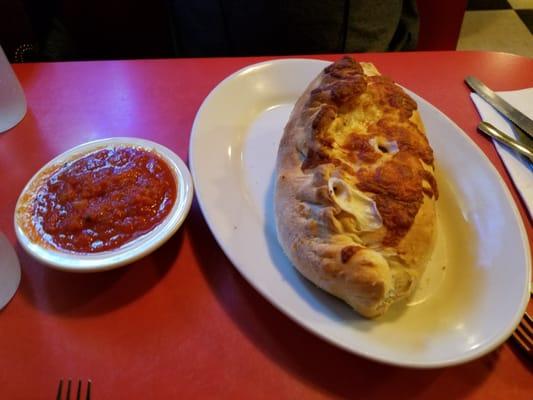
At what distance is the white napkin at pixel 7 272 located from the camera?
3.06ft

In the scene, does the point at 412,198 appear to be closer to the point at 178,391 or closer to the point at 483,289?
the point at 483,289

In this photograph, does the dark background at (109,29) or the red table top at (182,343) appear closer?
the red table top at (182,343)

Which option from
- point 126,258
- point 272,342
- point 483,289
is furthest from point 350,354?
point 126,258

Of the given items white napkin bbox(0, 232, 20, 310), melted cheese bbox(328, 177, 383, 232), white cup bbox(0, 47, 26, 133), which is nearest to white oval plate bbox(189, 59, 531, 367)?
melted cheese bbox(328, 177, 383, 232)

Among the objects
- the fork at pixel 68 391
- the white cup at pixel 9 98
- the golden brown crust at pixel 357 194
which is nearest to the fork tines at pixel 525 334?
the golden brown crust at pixel 357 194

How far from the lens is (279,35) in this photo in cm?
183

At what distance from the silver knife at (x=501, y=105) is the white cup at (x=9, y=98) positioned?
148cm

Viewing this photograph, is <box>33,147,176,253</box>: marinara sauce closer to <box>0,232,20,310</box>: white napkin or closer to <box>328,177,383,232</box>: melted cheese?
<box>0,232,20,310</box>: white napkin

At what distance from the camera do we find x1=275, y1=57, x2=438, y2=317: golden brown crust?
0.85 m

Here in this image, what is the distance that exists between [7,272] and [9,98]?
65 centimetres

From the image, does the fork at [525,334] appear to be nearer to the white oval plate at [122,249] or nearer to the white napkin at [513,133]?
the white napkin at [513,133]

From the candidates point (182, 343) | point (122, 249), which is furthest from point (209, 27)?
point (182, 343)

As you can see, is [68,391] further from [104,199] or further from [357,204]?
[357,204]

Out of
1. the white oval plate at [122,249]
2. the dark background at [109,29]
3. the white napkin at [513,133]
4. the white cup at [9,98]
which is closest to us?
the white oval plate at [122,249]
